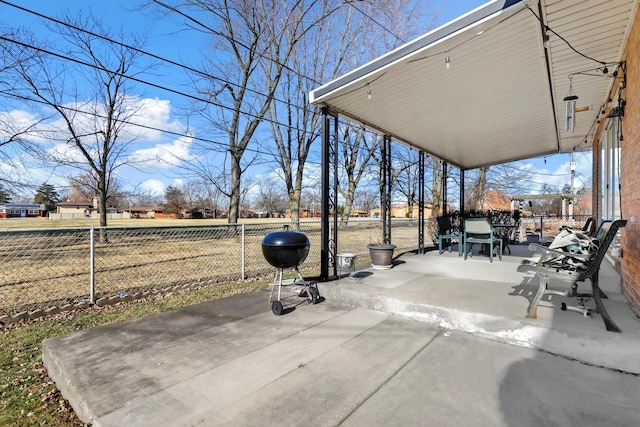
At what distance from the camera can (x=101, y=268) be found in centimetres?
676

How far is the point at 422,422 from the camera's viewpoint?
5.71ft

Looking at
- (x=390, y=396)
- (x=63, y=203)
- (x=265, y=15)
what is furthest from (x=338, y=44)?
(x=63, y=203)

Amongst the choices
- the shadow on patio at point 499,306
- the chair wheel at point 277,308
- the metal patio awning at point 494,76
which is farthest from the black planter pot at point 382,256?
the chair wheel at point 277,308

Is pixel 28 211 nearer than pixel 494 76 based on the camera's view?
No

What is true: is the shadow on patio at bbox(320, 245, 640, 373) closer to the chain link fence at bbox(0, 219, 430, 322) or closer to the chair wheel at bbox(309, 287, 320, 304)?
the chair wheel at bbox(309, 287, 320, 304)

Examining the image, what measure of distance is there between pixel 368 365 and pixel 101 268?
6.73m

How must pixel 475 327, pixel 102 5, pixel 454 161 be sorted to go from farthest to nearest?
1. pixel 454 161
2. pixel 102 5
3. pixel 475 327

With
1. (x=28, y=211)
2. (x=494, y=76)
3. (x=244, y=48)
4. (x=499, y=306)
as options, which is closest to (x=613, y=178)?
(x=494, y=76)

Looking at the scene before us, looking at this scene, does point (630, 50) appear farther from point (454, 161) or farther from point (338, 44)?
point (338, 44)

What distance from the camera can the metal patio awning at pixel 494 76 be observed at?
2.96 m

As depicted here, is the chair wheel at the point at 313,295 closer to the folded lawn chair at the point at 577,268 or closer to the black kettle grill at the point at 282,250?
the black kettle grill at the point at 282,250

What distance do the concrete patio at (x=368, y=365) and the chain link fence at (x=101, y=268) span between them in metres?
1.70

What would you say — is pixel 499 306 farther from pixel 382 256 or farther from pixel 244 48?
pixel 244 48

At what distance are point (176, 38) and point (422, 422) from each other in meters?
11.4
